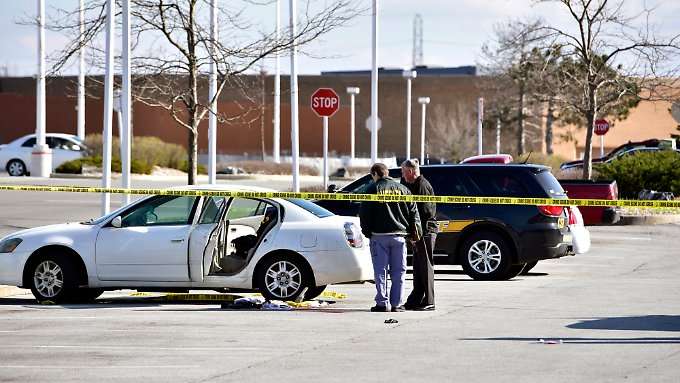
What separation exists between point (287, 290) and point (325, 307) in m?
0.49

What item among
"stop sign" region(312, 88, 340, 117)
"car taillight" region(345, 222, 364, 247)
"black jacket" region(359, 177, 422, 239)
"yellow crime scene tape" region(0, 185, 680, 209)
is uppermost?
"stop sign" region(312, 88, 340, 117)

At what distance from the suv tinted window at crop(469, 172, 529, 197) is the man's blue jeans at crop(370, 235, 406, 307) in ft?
16.4

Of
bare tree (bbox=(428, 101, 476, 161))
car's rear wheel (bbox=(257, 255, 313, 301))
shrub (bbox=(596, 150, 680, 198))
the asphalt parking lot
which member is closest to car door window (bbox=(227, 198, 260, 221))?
car's rear wheel (bbox=(257, 255, 313, 301))

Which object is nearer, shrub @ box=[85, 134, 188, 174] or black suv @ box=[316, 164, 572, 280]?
black suv @ box=[316, 164, 572, 280]

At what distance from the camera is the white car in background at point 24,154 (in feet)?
161

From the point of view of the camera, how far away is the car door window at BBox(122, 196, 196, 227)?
16016 millimetres

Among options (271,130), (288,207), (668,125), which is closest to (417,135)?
(271,130)

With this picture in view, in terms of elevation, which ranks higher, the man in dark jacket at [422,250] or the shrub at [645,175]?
the shrub at [645,175]

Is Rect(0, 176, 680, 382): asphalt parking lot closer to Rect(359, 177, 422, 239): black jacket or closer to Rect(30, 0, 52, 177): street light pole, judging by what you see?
Rect(359, 177, 422, 239): black jacket

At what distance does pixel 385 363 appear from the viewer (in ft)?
36.9

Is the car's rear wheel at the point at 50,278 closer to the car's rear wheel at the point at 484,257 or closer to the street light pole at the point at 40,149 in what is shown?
the car's rear wheel at the point at 484,257

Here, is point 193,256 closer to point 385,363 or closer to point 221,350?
point 221,350

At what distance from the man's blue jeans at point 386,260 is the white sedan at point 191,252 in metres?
0.66

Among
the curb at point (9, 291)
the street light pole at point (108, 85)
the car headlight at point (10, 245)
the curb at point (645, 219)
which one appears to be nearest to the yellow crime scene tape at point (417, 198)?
the car headlight at point (10, 245)
